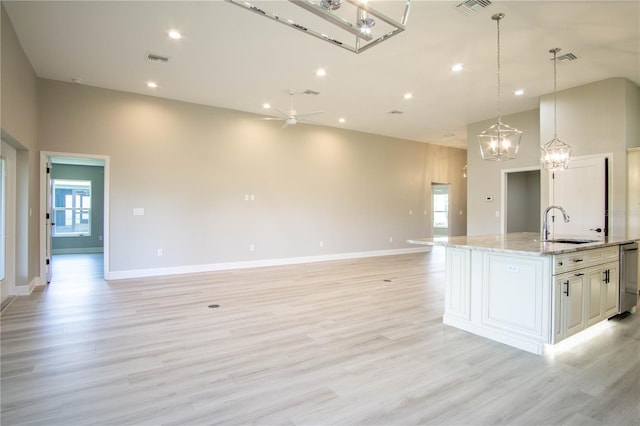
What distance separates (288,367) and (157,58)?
4.49 m

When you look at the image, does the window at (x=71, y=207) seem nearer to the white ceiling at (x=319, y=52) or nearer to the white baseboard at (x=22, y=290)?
the white ceiling at (x=319, y=52)

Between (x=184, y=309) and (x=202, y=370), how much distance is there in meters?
1.82

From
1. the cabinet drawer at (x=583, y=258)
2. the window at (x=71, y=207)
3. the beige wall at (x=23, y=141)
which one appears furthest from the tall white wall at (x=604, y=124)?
the window at (x=71, y=207)

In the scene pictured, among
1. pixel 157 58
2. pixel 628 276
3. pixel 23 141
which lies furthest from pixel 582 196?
pixel 23 141

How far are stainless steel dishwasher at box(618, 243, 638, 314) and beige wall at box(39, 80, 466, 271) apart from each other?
5.79 m

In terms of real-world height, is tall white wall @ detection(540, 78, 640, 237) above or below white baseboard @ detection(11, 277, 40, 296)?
above

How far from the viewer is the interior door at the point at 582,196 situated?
17.8 ft

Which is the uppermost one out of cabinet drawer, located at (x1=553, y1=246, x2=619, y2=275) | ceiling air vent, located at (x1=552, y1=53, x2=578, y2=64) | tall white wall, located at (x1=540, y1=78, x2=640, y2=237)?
ceiling air vent, located at (x1=552, y1=53, x2=578, y2=64)

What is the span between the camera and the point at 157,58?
4.79m

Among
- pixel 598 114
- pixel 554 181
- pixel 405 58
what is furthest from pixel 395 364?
pixel 598 114

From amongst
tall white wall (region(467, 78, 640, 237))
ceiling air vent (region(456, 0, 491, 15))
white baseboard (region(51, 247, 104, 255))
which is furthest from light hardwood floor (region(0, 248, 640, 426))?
white baseboard (region(51, 247, 104, 255))

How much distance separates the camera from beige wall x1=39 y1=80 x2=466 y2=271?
6.10 metres

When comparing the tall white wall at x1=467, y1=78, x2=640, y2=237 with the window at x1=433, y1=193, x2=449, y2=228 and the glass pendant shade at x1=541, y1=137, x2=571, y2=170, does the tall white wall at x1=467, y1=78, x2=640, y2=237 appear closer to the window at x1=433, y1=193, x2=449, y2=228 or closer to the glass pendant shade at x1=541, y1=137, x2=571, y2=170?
the glass pendant shade at x1=541, y1=137, x2=571, y2=170

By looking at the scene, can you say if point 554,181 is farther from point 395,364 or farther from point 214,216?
point 214,216
